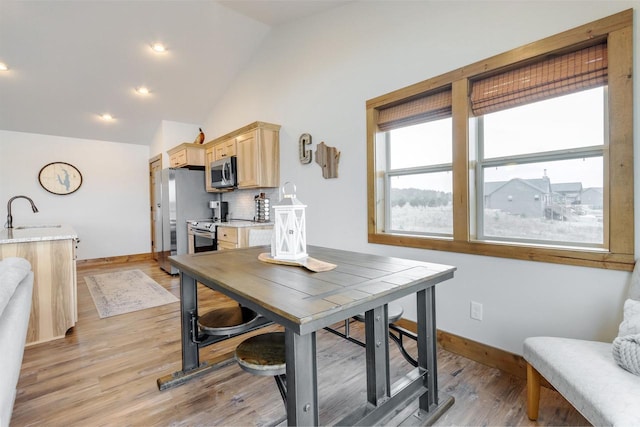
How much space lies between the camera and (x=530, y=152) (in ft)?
6.61

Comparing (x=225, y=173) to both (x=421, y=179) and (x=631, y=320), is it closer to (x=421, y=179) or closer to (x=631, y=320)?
(x=421, y=179)

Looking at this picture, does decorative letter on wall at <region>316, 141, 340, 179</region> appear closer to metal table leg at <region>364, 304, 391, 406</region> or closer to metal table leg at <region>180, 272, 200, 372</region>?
metal table leg at <region>180, 272, 200, 372</region>

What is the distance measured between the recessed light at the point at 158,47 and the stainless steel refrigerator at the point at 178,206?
1.73 metres

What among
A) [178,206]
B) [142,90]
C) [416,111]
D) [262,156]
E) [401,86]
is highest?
[142,90]

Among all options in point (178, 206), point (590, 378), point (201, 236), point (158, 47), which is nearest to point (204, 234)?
point (201, 236)

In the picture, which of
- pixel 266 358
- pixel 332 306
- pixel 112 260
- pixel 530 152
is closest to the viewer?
pixel 332 306

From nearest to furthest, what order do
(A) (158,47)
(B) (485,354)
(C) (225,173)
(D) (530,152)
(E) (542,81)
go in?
(E) (542,81), (D) (530,152), (B) (485,354), (A) (158,47), (C) (225,173)

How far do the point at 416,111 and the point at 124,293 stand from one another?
4057 mm

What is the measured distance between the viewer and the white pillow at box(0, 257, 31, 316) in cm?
124

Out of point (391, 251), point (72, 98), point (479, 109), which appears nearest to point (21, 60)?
point (72, 98)

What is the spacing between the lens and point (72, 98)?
4590 mm

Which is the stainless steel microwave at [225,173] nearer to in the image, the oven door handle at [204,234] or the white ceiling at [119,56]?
the oven door handle at [204,234]

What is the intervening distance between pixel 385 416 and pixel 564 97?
2072 millimetres

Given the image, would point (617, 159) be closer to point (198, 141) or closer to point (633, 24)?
point (633, 24)
